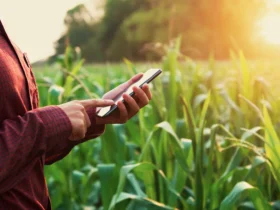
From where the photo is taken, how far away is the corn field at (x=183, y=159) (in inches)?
78.6

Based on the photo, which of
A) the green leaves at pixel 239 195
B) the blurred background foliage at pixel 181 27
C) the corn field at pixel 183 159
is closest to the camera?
the green leaves at pixel 239 195

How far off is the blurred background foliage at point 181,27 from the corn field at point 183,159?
26.7 m

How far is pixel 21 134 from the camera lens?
1181 millimetres

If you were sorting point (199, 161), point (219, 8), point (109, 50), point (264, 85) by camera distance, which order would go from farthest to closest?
1. point (109, 50)
2. point (219, 8)
3. point (264, 85)
4. point (199, 161)

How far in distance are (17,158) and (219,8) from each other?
34972mm

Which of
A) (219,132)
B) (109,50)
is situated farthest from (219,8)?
(219,132)

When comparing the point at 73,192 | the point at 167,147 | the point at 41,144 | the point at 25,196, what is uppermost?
the point at 41,144

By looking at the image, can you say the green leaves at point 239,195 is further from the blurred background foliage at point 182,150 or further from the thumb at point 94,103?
the thumb at point 94,103

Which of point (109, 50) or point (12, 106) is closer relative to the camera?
point (12, 106)

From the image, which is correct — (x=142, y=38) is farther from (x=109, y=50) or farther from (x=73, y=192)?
(x=73, y=192)

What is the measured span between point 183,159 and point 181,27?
34649mm

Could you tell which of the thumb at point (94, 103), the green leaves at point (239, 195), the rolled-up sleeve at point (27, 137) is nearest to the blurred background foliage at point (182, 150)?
the green leaves at point (239, 195)

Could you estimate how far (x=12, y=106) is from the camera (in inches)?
48.6

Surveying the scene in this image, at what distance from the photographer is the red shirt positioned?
118 centimetres
